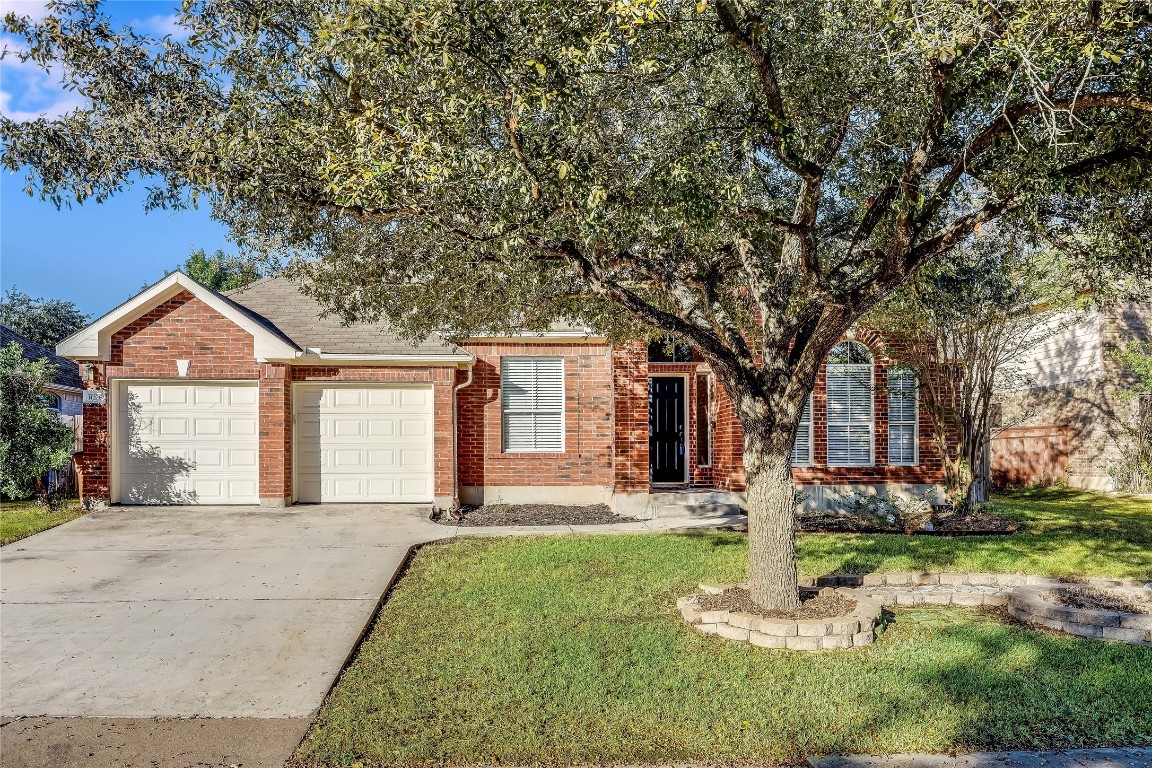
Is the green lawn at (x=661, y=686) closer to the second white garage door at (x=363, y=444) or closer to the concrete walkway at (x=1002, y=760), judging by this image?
the concrete walkway at (x=1002, y=760)

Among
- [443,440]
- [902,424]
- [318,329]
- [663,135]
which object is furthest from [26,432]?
[902,424]

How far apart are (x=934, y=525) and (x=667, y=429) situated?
16.4 feet

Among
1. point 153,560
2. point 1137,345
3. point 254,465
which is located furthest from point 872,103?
point 1137,345

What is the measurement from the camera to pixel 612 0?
494cm

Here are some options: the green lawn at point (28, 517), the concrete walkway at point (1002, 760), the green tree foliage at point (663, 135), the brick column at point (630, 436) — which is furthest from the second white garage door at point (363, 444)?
the concrete walkway at point (1002, 760)

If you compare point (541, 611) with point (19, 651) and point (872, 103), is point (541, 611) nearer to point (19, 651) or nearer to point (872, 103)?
point (19, 651)

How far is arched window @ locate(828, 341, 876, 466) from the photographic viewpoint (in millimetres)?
14094

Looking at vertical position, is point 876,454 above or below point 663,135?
below

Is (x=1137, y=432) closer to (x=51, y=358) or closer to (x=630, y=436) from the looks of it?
(x=630, y=436)

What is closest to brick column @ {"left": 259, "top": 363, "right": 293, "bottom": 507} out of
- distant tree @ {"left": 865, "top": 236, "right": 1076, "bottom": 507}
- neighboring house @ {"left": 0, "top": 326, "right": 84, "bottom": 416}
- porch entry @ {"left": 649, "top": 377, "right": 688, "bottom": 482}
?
porch entry @ {"left": 649, "top": 377, "right": 688, "bottom": 482}

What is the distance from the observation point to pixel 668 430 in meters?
14.8

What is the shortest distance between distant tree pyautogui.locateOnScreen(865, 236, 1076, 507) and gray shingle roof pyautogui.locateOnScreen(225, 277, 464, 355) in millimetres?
7732

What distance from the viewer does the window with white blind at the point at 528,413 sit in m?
14.3

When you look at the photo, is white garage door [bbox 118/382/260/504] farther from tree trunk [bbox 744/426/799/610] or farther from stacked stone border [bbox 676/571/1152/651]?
tree trunk [bbox 744/426/799/610]
